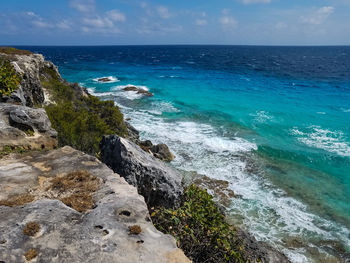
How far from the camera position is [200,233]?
313 inches

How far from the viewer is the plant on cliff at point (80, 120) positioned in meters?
18.6

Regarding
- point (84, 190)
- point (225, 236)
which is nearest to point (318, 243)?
point (225, 236)

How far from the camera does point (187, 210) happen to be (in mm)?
8570

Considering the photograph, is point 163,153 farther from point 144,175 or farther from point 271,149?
point 144,175

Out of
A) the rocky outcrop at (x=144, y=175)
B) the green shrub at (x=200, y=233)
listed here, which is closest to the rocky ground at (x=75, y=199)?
the rocky outcrop at (x=144, y=175)

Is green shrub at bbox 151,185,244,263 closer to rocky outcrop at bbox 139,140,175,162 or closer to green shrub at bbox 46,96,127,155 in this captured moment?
green shrub at bbox 46,96,127,155

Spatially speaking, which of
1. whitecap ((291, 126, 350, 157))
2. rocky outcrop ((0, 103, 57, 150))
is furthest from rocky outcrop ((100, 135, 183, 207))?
whitecap ((291, 126, 350, 157))

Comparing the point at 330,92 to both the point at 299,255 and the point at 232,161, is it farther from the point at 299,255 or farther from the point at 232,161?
the point at 299,255

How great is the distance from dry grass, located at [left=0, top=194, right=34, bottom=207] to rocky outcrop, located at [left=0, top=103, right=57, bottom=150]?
13.0 feet

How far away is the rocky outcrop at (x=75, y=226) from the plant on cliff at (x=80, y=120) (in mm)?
8970

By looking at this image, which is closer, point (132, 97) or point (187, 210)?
point (187, 210)

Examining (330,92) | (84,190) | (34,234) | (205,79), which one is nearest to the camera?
(34,234)

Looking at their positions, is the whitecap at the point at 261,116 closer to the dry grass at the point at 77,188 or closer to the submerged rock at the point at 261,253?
the submerged rock at the point at 261,253

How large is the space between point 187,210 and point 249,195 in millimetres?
12939
